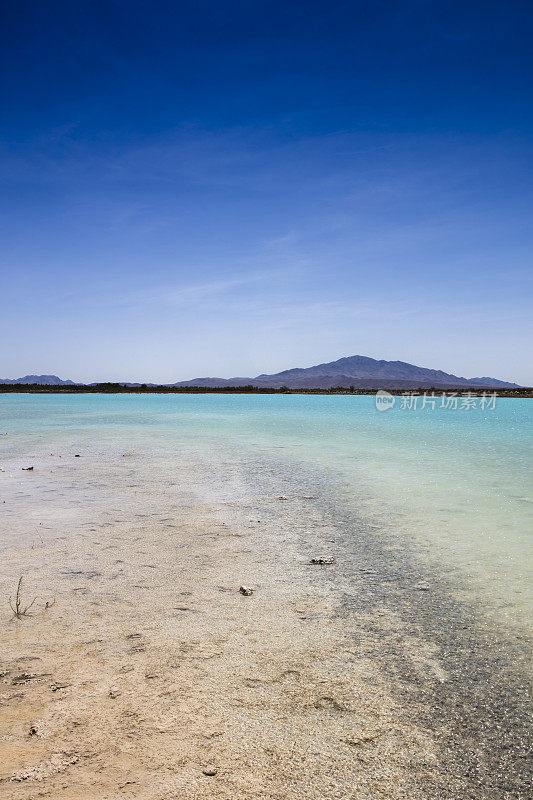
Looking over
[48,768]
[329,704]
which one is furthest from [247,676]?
[48,768]

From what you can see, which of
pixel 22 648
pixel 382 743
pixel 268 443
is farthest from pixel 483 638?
pixel 268 443

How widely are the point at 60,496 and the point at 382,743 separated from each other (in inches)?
268

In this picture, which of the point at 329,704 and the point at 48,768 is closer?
the point at 48,768

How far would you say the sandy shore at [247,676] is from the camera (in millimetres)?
2115

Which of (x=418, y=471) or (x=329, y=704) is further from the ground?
(x=329, y=704)

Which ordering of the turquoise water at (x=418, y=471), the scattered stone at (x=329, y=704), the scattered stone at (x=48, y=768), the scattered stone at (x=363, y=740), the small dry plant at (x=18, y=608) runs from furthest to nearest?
the turquoise water at (x=418, y=471) → the small dry plant at (x=18, y=608) → the scattered stone at (x=329, y=704) → the scattered stone at (x=363, y=740) → the scattered stone at (x=48, y=768)

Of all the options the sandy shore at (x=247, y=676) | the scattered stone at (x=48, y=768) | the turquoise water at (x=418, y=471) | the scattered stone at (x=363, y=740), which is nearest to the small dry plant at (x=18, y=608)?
the sandy shore at (x=247, y=676)

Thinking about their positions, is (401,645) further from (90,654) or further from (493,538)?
(493,538)

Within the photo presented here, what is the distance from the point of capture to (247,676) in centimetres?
285

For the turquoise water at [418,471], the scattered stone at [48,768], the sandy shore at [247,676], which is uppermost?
the scattered stone at [48,768]

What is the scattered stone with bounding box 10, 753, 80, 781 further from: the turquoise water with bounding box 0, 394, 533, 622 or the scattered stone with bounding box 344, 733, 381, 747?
the turquoise water with bounding box 0, 394, 533, 622

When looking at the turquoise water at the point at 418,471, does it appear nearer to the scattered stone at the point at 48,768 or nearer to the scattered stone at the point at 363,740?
the scattered stone at the point at 363,740

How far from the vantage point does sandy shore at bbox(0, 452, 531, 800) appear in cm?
212

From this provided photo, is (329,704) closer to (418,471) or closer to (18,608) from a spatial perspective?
(18,608)
